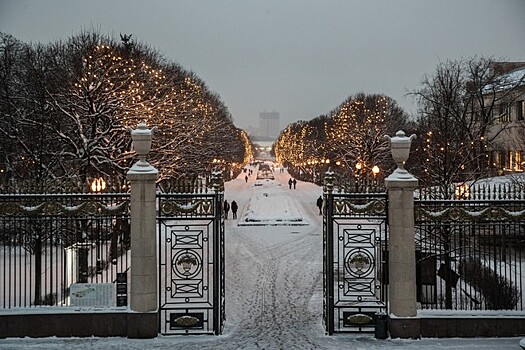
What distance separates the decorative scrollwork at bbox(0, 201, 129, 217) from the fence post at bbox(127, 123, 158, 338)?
66 cm

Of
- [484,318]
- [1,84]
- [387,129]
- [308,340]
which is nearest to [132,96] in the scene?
[1,84]

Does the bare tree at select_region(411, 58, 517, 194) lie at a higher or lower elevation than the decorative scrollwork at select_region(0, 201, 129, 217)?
higher

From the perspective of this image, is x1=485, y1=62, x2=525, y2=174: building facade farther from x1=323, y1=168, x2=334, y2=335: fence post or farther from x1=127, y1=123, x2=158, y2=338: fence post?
x1=127, y1=123, x2=158, y2=338: fence post

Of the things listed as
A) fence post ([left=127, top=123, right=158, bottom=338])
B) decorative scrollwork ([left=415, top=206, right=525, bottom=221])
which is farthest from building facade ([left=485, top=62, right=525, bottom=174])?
fence post ([left=127, top=123, right=158, bottom=338])

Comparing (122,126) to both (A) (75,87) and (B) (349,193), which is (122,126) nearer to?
(A) (75,87)

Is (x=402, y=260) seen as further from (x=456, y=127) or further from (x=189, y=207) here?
(x=456, y=127)

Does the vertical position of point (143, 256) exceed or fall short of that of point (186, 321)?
it exceeds it

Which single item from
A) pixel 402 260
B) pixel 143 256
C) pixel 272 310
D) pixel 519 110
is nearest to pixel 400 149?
pixel 402 260

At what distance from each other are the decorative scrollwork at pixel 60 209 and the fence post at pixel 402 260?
5.79 meters

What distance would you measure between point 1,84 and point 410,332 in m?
25.3

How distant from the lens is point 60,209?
490 inches

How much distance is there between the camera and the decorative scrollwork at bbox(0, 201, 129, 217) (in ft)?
40.7

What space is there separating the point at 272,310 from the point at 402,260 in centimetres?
488

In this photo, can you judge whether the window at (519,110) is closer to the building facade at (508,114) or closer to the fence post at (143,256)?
the building facade at (508,114)
